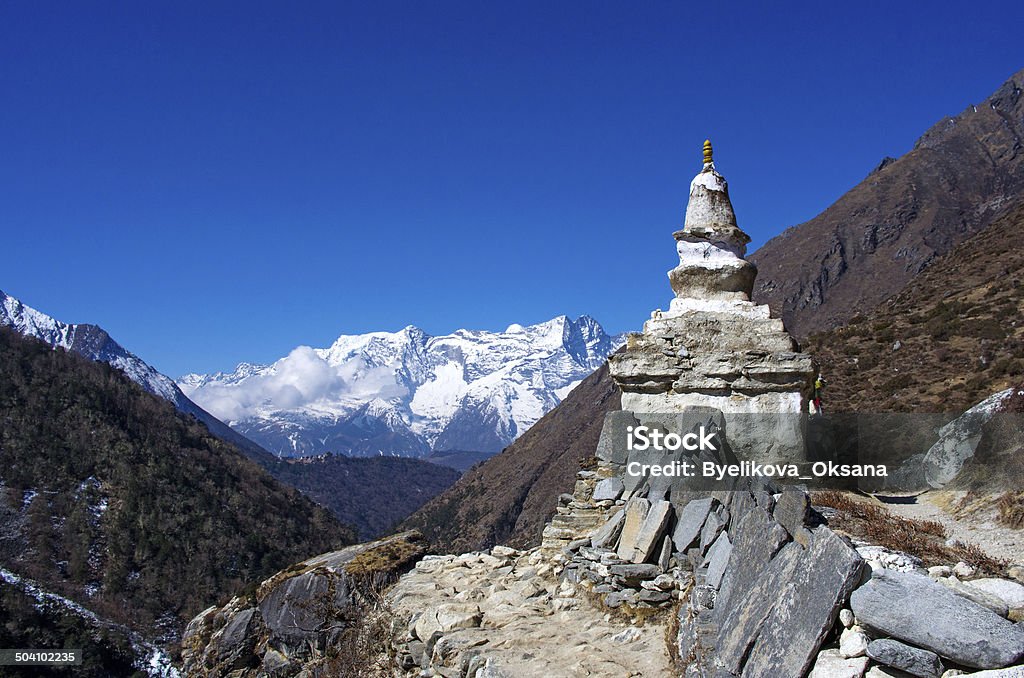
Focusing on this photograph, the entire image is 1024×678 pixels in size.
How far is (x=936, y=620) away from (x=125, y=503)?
303 feet

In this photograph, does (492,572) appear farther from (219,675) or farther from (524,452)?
(524,452)

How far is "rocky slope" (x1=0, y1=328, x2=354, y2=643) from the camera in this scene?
69438 millimetres

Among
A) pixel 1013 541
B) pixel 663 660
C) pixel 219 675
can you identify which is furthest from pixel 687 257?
pixel 219 675

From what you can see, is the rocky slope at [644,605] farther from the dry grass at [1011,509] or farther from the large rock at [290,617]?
the dry grass at [1011,509]

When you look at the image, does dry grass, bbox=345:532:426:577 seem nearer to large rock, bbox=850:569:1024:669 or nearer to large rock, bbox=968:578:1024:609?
large rock, bbox=850:569:1024:669


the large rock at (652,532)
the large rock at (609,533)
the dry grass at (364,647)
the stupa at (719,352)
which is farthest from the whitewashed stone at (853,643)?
the dry grass at (364,647)

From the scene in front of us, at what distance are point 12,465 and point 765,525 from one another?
99573mm

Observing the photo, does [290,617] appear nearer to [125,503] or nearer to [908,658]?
[908,658]

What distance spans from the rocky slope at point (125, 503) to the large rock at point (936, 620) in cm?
6999

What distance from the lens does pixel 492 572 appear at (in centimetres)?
954

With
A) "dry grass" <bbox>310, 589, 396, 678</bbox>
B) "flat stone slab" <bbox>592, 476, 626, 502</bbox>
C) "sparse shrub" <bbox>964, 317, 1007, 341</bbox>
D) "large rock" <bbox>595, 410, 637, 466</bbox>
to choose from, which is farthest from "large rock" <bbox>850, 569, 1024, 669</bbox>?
"sparse shrub" <bbox>964, 317, 1007, 341</bbox>

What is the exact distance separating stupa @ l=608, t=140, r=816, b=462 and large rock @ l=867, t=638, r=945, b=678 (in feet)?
14.5

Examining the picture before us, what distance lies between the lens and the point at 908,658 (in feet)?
13.2

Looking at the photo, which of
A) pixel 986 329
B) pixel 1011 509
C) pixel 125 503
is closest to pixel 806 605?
pixel 1011 509
